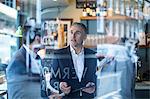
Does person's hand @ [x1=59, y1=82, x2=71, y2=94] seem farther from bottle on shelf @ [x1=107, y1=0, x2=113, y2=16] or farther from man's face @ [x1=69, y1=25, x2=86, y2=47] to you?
bottle on shelf @ [x1=107, y1=0, x2=113, y2=16]

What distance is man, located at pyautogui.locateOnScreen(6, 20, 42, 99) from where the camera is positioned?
2.08m

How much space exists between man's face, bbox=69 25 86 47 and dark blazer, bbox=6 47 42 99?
1.08ft

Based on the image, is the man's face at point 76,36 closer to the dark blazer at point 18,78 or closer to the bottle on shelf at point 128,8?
the dark blazer at point 18,78

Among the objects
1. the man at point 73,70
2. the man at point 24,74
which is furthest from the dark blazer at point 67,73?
the man at point 24,74

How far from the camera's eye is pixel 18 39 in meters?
2.11

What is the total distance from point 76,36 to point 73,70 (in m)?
0.23

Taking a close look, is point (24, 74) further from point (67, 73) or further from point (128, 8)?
point (128, 8)

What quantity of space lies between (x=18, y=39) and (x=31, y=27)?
12 cm

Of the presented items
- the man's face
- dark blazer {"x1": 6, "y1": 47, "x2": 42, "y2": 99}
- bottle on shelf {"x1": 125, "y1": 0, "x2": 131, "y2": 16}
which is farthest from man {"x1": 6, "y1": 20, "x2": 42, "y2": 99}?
bottle on shelf {"x1": 125, "y1": 0, "x2": 131, "y2": 16}

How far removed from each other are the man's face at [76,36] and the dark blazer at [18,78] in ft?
1.08

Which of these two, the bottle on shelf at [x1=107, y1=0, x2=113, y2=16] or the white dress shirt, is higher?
the bottle on shelf at [x1=107, y1=0, x2=113, y2=16]

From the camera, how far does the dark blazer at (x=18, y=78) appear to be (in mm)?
2078

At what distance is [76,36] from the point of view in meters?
2.13

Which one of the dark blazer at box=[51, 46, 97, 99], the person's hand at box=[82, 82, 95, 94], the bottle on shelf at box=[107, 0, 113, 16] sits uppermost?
the bottle on shelf at box=[107, 0, 113, 16]
